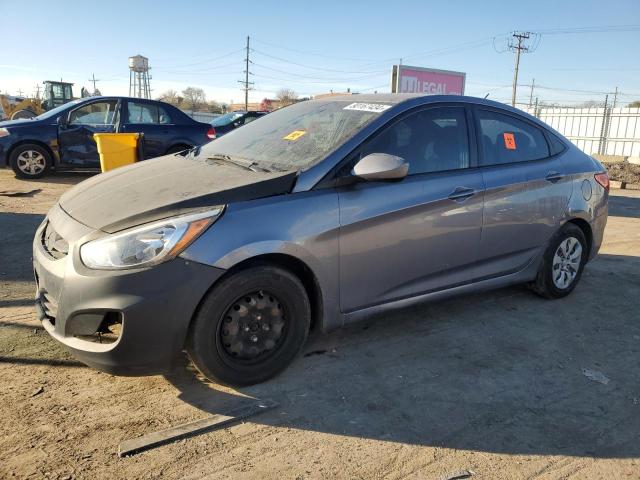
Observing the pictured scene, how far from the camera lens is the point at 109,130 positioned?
403 inches

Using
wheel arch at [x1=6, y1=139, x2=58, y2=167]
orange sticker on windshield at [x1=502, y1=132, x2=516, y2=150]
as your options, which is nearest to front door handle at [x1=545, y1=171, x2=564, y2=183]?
orange sticker on windshield at [x1=502, y1=132, x2=516, y2=150]

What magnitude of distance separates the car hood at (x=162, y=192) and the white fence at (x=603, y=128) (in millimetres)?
24988

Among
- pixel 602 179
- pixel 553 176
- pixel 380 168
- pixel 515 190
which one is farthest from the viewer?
pixel 602 179

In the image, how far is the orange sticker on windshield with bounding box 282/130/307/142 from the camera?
368 centimetres

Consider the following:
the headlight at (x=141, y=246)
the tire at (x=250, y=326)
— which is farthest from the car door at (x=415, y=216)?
the headlight at (x=141, y=246)

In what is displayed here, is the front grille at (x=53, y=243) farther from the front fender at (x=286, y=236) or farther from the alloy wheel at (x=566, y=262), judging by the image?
the alloy wheel at (x=566, y=262)

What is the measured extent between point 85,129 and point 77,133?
16cm

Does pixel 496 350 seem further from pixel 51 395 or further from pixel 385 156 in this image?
pixel 51 395

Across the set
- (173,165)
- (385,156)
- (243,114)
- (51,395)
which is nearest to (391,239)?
(385,156)

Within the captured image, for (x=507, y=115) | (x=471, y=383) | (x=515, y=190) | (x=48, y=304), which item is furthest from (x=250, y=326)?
(x=507, y=115)

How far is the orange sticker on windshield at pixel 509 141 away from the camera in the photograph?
4254mm

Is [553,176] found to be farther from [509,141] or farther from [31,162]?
[31,162]

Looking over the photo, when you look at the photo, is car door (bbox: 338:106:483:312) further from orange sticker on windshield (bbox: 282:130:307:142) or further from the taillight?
the taillight

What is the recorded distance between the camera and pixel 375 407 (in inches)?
116
